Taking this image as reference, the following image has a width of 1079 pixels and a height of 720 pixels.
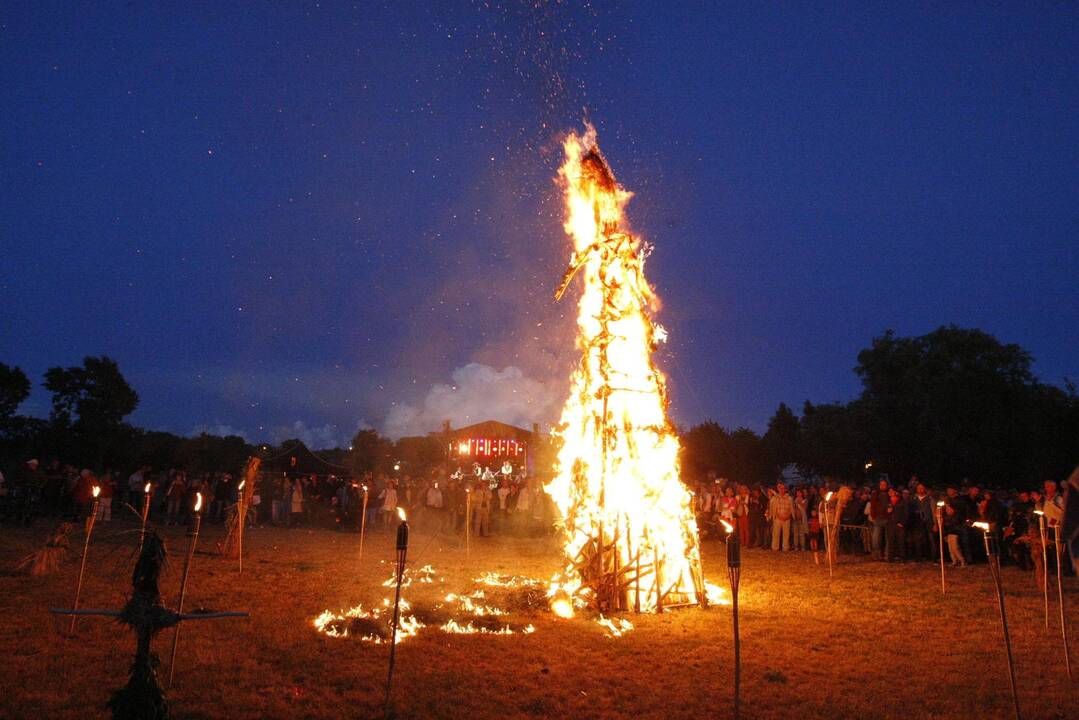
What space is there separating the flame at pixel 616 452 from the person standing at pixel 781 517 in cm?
1052

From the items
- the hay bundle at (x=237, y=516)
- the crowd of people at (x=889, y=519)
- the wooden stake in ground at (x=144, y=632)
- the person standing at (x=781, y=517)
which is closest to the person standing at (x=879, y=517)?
the crowd of people at (x=889, y=519)

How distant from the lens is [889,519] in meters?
18.9

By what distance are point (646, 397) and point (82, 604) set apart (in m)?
9.51

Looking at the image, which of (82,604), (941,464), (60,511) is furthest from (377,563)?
(941,464)

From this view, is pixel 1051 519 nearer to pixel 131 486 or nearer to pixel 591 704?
pixel 591 704

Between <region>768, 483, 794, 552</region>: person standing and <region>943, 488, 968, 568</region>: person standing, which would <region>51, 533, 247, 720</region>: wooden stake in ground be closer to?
<region>943, 488, 968, 568</region>: person standing

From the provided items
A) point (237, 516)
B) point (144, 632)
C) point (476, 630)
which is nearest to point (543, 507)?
point (237, 516)

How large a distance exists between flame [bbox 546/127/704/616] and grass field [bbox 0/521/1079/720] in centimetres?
83

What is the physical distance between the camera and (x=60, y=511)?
25.0 metres

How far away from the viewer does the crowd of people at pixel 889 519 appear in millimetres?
17125

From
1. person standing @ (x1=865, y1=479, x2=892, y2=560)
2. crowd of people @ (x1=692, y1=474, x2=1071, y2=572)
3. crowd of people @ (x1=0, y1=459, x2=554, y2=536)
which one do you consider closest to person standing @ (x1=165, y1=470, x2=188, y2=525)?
crowd of people @ (x1=0, y1=459, x2=554, y2=536)

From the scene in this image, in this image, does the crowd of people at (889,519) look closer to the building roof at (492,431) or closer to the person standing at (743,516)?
the person standing at (743,516)

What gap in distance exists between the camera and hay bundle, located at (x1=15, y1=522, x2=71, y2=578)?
40.3 feet

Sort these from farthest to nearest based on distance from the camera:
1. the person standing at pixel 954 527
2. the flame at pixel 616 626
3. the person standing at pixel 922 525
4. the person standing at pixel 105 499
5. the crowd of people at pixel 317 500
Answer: the crowd of people at pixel 317 500 < the person standing at pixel 105 499 < the person standing at pixel 922 525 < the person standing at pixel 954 527 < the flame at pixel 616 626
